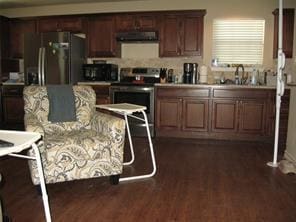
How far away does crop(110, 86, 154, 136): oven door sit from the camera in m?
5.00

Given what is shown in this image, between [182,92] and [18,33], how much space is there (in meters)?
3.36

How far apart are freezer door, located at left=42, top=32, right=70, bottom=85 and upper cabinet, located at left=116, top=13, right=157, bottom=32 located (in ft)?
3.09

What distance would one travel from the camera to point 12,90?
5625mm

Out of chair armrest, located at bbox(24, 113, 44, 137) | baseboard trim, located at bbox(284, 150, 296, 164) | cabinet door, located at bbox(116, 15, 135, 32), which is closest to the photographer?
chair armrest, located at bbox(24, 113, 44, 137)

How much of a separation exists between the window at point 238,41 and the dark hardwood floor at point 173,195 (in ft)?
7.31

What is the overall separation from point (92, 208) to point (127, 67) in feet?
12.0

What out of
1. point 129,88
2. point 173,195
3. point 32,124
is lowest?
point 173,195

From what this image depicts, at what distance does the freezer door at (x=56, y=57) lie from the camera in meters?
5.04

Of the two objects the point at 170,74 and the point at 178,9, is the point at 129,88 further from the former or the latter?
the point at 178,9

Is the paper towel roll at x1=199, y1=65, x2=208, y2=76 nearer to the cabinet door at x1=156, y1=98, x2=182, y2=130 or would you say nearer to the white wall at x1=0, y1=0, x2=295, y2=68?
the white wall at x1=0, y1=0, x2=295, y2=68

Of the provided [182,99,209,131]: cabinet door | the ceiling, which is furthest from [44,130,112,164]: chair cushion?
the ceiling

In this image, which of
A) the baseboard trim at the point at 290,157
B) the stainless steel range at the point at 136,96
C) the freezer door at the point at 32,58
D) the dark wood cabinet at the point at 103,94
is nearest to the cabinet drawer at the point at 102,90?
the dark wood cabinet at the point at 103,94

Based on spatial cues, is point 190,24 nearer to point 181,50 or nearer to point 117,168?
point 181,50

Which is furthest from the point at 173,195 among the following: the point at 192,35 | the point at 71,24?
the point at 71,24
